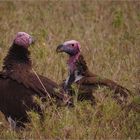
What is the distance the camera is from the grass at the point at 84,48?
26.6 ft

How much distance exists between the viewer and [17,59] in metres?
9.45

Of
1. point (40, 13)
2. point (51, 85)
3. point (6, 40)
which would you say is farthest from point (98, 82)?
point (40, 13)

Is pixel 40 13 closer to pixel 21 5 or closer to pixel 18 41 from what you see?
pixel 21 5

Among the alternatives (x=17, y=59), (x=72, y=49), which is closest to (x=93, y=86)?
(x=17, y=59)

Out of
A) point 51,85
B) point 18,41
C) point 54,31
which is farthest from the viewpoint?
point 54,31

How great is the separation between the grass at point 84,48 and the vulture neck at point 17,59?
2.07 feet

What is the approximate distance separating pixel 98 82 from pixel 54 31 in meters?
4.44

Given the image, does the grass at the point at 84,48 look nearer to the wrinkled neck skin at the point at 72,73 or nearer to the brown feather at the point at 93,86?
the brown feather at the point at 93,86

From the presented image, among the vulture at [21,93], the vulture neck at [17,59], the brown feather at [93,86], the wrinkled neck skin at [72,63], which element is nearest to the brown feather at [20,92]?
the vulture at [21,93]

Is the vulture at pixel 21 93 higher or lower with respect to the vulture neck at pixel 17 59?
Answer: lower

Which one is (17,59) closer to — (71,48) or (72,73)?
(72,73)

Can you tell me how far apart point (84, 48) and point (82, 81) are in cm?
288

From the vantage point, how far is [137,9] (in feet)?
49.4

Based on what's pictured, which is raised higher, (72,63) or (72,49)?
(72,49)
